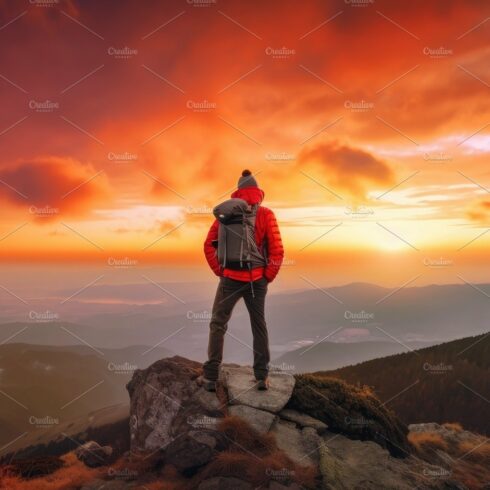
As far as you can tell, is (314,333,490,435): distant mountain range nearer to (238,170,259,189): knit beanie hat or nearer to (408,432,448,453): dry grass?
(408,432,448,453): dry grass

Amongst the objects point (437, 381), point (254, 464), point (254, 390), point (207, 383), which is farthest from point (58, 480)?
point (437, 381)

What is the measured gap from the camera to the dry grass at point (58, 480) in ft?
34.7

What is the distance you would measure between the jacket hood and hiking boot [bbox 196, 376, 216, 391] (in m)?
4.64

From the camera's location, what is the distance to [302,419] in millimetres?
12117

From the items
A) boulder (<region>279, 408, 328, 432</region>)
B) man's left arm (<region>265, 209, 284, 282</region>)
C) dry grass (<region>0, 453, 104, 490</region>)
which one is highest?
man's left arm (<region>265, 209, 284, 282</region>)

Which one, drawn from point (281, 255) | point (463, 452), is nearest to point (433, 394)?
point (463, 452)

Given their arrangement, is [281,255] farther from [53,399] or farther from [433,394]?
[53,399]

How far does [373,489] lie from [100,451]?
6.99 m

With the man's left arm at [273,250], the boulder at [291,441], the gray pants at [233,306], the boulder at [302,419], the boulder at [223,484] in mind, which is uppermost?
the man's left arm at [273,250]

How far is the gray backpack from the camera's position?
442 inches

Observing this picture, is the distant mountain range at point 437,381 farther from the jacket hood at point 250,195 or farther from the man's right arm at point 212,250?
the jacket hood at point 250,195

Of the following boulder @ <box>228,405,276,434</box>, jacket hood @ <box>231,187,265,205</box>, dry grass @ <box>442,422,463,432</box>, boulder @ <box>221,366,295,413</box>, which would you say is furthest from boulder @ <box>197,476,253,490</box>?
dry grass @ <box>442,422,463,432</box>

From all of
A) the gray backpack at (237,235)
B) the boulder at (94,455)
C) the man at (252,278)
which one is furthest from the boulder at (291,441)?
the boulder at (94,455)

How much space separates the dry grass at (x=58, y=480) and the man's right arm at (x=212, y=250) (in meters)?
5.49
